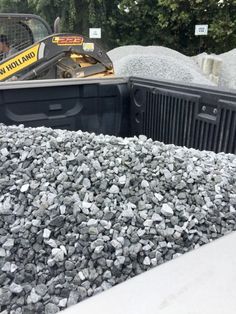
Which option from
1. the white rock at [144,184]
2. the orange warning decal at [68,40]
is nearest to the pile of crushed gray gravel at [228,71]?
the orange warning decal at [68,40]

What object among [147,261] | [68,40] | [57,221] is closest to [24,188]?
[57,221]

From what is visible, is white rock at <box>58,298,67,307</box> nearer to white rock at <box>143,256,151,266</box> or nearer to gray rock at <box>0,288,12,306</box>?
gray rock at <box>0,288,12,306</box>

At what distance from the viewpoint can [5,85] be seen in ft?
8.34

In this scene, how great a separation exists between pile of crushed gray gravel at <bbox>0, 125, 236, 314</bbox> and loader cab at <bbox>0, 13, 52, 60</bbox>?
235 centimetres

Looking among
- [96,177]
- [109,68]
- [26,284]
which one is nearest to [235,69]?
[109,68]

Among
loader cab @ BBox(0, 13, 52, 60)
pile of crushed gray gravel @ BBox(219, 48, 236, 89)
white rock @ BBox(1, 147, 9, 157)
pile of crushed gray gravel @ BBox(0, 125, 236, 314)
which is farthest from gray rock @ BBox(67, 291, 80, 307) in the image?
pile of crushed gray gravel @ BBox(219, 48, 236, 89)

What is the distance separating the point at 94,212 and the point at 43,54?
2678 millimetres

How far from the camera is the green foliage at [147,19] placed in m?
11.4

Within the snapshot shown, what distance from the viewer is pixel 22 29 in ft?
13.2

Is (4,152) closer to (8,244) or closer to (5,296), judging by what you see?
(8,244)

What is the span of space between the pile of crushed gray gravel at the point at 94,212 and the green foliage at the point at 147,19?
34.4ft

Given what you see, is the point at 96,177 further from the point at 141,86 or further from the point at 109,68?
the point at 109,68

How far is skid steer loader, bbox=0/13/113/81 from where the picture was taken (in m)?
3.76

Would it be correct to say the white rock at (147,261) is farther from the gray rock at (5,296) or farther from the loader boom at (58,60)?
the loader boom at (58,60)
